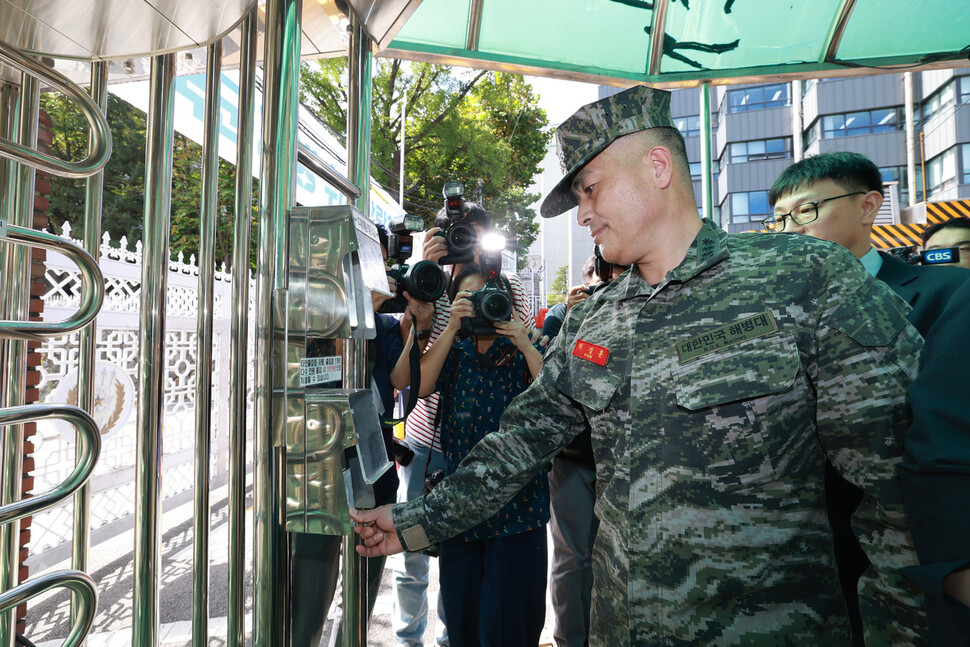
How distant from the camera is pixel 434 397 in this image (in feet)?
8.10

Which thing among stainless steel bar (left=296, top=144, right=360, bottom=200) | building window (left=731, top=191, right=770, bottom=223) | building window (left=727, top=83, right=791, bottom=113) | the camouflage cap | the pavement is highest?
building window (left=727, top=83, right=791, bottom=113)

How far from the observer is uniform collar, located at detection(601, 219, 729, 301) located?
133 cm

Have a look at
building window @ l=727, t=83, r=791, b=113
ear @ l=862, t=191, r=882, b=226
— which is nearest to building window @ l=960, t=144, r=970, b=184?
building window @ l=727, t=83, r=791, b=113

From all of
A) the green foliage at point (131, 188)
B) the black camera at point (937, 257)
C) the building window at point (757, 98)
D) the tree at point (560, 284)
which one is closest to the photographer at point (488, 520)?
the black camera at point (937, 257)

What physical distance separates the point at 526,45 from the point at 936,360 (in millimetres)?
2290

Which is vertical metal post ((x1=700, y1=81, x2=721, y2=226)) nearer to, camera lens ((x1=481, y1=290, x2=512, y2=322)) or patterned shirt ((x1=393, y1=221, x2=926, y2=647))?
camera lens ((x1=481, y1=290, x2=512, y2=322))

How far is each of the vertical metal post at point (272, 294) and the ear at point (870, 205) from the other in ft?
6.84

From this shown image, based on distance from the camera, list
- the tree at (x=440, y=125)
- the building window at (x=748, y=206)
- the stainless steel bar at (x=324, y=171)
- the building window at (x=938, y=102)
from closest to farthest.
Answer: the stainless steel bar at (x=324, y=171) → the tree at (x=440, y=125) → the building window at (x=938, y=102) → the building window at (x=748, y=206)

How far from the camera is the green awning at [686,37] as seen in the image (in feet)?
8.09

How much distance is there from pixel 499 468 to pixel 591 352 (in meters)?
0.40

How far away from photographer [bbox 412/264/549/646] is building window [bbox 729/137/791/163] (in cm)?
2798

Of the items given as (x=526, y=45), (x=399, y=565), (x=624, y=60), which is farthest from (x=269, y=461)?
(x=624, y=60)

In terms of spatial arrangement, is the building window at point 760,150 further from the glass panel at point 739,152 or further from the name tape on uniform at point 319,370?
the name tape on uniform at point 319,370

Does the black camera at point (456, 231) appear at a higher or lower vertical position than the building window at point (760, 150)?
lower
